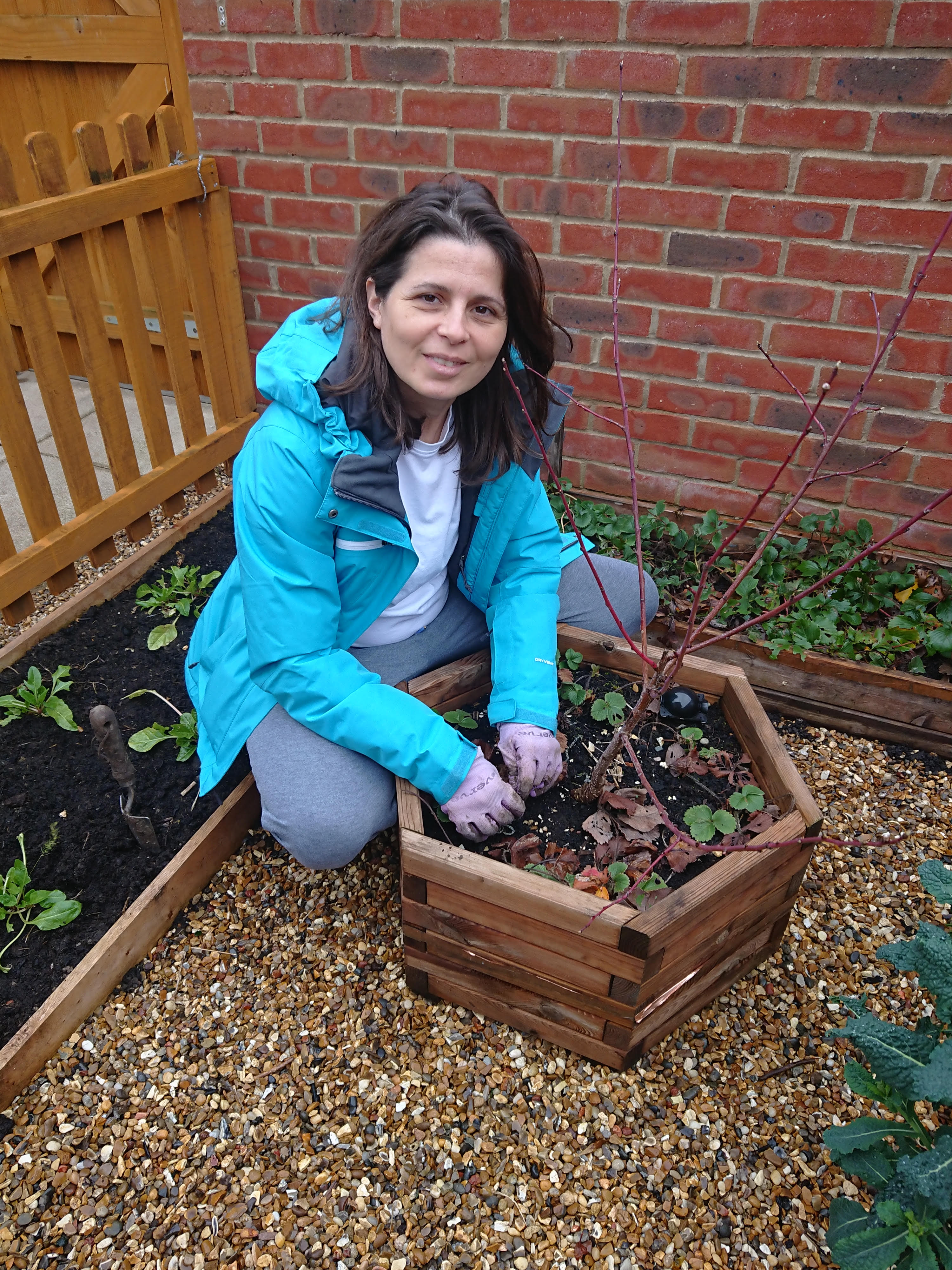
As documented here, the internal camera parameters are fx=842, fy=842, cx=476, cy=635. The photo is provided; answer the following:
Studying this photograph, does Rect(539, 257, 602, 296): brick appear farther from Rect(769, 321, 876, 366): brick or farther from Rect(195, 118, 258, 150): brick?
Rect(195, 118, 258, 150): brick

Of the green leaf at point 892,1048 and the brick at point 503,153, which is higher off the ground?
the brick at point 503,153

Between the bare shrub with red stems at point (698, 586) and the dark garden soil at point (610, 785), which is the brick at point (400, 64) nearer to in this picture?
the bare shrub with red stems at point (698, 586)

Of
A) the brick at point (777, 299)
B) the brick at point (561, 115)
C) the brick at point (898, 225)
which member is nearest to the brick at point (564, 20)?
the brick at point (561, 115)

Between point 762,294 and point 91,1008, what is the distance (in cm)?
272

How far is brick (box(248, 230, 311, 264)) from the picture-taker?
10.7 ft

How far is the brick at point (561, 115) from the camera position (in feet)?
8.57

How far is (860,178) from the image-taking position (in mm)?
2428

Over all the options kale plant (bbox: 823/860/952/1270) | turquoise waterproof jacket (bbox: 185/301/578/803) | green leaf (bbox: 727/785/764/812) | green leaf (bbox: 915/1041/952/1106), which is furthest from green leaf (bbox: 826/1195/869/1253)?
turquoise waterproof jacket (bbox: 185/301/578/803)

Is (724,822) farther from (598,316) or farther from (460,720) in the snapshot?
(598,316)

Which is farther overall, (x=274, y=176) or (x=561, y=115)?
(x=274, y=176)

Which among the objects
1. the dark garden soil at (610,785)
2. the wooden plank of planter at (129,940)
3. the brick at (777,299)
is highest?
the brick at (777,299)

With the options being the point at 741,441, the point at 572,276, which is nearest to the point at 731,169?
the point at 572,276

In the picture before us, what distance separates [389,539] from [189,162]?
6.98 feet

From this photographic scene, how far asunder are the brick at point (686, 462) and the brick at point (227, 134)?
1.86m
